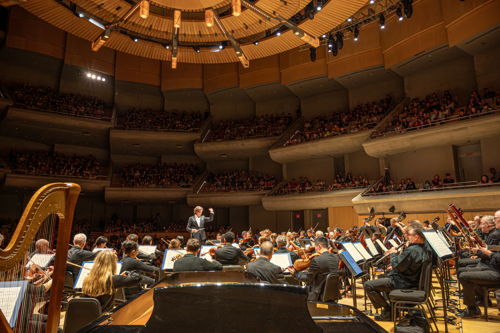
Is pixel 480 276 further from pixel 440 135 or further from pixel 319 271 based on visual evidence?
pixel 440 135

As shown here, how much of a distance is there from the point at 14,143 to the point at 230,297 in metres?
24.7

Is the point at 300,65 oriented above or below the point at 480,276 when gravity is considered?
above

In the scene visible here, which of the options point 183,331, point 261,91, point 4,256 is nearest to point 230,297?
point 183,331

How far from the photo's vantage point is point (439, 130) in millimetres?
14703

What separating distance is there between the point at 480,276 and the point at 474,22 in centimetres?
1257

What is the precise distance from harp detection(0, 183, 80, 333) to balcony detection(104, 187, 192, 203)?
65.7ft

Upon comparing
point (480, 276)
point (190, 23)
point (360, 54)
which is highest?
point (360, 54)

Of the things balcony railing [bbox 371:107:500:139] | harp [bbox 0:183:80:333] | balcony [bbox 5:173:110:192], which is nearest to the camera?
harp [bbox 0:183:80:333]

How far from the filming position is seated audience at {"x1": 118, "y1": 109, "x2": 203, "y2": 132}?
2312 centimetres

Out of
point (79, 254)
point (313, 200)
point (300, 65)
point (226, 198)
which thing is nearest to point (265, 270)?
point (79, 254)

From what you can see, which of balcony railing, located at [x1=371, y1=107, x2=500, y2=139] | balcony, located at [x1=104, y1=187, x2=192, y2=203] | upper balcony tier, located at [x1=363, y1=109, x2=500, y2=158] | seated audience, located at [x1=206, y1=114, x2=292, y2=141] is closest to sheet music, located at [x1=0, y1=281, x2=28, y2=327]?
upper balcony tier, located at [x1=363, y1=109, x2=500, y2=158]

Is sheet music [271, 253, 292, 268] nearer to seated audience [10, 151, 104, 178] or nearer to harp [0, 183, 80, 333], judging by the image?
harp [0, 183, 80, 333]

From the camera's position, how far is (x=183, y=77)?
77.6 feet

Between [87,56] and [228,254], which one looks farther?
[87,56]
